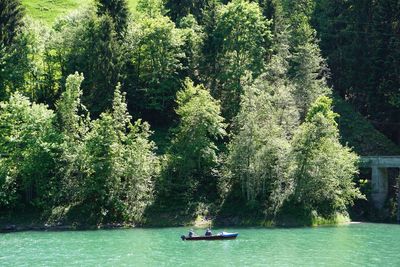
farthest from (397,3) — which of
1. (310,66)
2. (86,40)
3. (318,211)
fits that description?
(86,40)

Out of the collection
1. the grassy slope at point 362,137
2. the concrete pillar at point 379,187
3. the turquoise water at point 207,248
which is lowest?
the turquoise water at point 207,248

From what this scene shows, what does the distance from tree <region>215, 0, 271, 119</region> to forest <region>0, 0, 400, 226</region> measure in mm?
208

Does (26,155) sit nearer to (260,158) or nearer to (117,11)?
(260,158)

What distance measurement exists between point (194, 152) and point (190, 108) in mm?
5393

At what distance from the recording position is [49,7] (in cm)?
14500

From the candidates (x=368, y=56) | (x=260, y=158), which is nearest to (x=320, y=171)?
(x=260, y=158)

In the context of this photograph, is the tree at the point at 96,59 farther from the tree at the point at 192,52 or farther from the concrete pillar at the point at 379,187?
the concrete pillar at the point at 379,187

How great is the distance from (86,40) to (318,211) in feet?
129

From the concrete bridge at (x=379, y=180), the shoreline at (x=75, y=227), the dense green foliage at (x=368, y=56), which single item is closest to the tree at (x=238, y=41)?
the dense green foliage at (x=368, y=56)

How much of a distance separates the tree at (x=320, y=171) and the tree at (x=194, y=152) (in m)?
10.3

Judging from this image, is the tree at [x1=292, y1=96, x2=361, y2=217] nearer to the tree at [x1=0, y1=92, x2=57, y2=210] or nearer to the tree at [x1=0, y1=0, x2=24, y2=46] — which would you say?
the tree at [x1=0, y1=92, x2=57, y2=210]

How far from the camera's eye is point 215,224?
73.8 metres

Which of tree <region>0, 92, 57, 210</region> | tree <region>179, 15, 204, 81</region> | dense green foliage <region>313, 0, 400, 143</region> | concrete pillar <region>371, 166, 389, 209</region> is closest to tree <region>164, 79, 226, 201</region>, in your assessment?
tree <region>0, 92, 57, 210</region>

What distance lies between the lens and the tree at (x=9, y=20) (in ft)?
290
